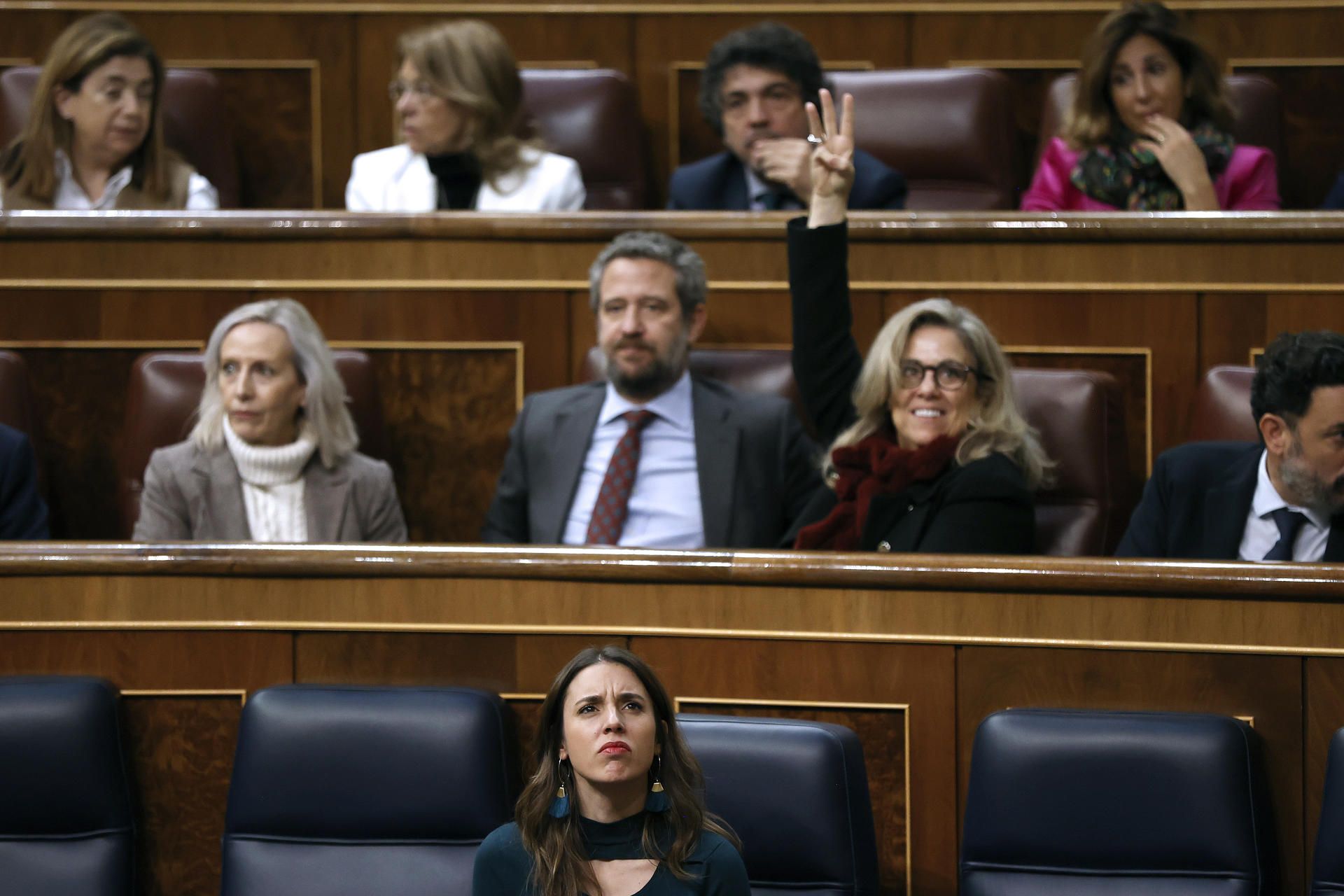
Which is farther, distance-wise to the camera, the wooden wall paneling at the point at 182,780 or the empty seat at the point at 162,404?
the empty seat at the point at 162,404

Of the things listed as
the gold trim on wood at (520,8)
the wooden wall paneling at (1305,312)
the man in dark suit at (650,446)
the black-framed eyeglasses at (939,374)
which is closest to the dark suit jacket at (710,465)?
the man in dark suit at (650,446)

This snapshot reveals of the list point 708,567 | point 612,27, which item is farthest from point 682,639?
point 612,27

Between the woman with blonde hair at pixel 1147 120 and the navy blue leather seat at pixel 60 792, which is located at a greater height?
the woman with blonde hair at pixel 1147 120

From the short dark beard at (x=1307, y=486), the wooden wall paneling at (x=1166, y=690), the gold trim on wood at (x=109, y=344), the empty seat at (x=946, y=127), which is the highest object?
the empty seat at (x=946, y=127)

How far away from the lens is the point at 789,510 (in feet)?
3.74

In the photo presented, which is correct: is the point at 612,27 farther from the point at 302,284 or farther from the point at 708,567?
the point at 708,567

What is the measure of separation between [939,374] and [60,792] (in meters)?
0.55

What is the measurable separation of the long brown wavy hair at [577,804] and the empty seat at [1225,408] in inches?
19.5

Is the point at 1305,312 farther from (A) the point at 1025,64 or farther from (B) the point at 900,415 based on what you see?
(A) the point at 1025,64

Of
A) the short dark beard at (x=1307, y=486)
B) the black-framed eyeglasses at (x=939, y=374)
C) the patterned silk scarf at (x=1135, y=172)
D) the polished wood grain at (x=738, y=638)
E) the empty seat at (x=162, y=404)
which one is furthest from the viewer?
the patterned silk scarf at (x=1135, y=172)

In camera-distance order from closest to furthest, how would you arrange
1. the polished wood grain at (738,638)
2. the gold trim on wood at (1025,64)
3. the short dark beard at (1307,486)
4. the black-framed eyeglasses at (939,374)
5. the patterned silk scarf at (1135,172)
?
the polished wood grain at (738,638) → the short dark beard at (1307,486) → the black-framed eyeglasses at (939,374) → the patterned silk scarf at (1135,172) → the gold trim on wood at (1025,64)

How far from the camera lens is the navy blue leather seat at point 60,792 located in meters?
0.82

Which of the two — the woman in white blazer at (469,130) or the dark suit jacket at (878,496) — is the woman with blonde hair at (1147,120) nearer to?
the dark suit jacket at (878,496)

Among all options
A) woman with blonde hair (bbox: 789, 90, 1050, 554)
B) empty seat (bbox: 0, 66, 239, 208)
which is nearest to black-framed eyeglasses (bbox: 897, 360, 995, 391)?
woman with blonde hair (bbox: 789, 90, 1050, 554)
